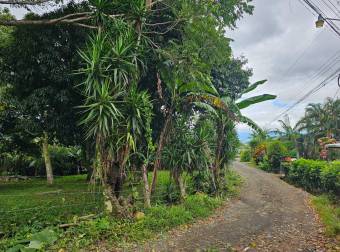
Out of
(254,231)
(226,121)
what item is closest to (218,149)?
(226,121)

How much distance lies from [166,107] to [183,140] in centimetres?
125

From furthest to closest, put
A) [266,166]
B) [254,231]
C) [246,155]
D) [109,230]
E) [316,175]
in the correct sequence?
1. [246,155]
2. [266,166]
3. [316,175]
4. [254,231]
5. [109,230]

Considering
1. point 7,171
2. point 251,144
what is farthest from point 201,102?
point 251,144

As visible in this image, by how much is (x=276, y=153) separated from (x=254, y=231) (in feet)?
45.1

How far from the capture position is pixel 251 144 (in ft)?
92.6

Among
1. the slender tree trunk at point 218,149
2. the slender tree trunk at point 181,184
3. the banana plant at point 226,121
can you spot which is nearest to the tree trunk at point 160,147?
the slender tree trunk at point 181,184

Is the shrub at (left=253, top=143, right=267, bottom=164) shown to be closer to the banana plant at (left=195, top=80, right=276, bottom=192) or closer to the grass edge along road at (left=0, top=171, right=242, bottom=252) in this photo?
the banana plant at (left=195, top=80, right=276, bottom=192)

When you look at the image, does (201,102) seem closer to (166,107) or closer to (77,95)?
(166,107)

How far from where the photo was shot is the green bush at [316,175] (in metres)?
10.4

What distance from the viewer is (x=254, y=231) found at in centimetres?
653

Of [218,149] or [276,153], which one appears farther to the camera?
[276,153]

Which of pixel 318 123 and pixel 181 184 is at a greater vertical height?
pixel 318 123

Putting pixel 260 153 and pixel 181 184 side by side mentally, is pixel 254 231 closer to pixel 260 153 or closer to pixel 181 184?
pixel 181 184

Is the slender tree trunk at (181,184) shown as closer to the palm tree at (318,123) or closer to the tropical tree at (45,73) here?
the tropical tree at (45,73)
